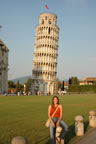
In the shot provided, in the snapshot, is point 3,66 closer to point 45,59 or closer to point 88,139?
point 45,59

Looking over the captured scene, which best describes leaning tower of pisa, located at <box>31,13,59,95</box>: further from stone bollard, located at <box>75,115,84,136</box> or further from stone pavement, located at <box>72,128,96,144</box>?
stone bollard, located at <box>75,115,84,136</box>

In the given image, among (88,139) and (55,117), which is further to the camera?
(88,139)

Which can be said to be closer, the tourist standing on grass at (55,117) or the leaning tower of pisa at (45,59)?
the tourist standing on grass at (55,117)

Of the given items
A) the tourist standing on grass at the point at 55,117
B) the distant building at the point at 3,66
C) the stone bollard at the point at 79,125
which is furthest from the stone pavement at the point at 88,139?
the distant building at the point at 3,66

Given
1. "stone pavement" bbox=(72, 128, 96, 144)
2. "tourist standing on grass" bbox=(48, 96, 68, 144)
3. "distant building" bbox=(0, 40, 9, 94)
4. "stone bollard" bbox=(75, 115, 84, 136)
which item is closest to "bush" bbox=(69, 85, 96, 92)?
"distant building" bbox=(0, 40, 9, 94)

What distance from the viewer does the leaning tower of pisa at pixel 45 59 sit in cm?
9200

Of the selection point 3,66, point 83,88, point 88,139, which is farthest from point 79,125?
point 83,88

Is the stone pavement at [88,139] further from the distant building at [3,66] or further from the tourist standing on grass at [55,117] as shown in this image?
the distant building at [3,66]

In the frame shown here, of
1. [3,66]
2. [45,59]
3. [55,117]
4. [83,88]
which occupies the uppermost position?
[45,59]

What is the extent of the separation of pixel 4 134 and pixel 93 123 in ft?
17.2

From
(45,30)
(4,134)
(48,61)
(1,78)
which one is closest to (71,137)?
(4,134)

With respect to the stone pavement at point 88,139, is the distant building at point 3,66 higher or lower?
higher

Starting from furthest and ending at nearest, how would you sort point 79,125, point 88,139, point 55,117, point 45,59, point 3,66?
point 45,59 < point 3,66 < point 79,125 < point 88,139 < point 55,117

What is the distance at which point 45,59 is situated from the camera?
91.8 m
